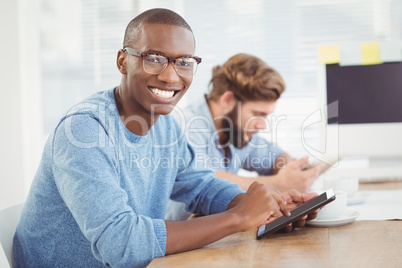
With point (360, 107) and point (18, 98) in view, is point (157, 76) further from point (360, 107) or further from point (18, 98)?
point (18, 98)

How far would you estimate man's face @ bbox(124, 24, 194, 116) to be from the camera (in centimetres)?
102

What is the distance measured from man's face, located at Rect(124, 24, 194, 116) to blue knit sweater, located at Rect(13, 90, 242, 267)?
0.22ft

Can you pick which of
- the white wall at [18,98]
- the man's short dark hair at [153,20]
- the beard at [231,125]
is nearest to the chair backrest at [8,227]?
the man's short dark hair at [153,20]

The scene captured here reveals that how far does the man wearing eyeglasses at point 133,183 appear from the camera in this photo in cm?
82

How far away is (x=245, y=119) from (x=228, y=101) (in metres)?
0.12

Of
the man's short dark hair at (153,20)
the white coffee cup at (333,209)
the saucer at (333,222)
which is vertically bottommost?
the saucer at (333,222)

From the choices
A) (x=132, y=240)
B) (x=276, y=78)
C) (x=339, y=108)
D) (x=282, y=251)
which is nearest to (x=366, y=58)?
(x=339, y=108)

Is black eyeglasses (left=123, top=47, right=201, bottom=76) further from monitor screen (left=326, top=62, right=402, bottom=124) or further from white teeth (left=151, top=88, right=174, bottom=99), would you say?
monitor screen (left=326, top=62, right=402, bottom=124)

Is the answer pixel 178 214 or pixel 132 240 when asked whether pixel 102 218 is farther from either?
pixel 178 214

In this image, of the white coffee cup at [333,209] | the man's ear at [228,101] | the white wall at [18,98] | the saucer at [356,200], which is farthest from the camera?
the white wall at [18,98]

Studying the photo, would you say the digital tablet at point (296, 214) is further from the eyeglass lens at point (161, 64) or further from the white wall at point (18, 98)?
the white wall at point (18, 98)

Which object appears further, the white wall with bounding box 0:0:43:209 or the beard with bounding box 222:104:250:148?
the white wall with bounding box 0:0:43:209


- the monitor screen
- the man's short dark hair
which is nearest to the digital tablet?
the man's short dark hair

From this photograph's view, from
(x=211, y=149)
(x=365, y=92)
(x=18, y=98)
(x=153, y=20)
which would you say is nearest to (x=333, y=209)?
(x=153, y=20)
